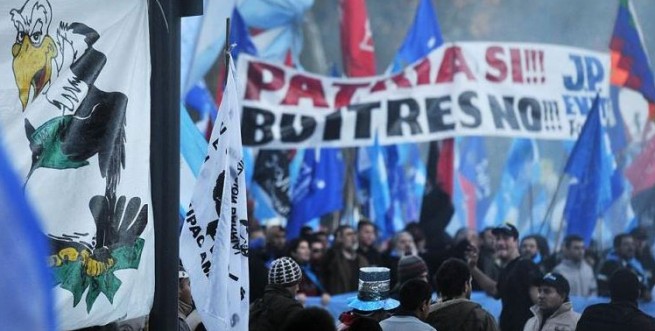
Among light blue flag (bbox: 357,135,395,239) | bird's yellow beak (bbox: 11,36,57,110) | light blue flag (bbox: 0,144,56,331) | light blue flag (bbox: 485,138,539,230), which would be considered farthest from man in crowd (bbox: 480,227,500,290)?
light blue flag (bbox: 0,144,56,331)

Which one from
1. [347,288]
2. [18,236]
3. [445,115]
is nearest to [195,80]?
[445,115]

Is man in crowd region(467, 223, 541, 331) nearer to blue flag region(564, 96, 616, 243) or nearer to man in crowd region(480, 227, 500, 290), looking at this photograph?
man in crowd region(480, 227, 500, 290)

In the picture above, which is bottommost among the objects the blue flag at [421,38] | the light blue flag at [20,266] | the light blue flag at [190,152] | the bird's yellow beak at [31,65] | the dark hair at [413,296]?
the dark hair at [413,296]

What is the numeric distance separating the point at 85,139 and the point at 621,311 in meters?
4.07

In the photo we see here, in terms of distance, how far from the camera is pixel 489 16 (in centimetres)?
3100

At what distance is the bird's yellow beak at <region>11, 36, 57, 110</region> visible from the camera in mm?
4348

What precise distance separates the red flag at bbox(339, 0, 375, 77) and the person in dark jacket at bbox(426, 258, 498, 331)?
10.3 meters

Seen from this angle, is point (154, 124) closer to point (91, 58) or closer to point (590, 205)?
point (91, 58)

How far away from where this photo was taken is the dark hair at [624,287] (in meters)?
7.44

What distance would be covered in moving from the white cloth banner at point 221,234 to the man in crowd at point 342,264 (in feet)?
22.8

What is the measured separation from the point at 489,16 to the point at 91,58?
27.0m

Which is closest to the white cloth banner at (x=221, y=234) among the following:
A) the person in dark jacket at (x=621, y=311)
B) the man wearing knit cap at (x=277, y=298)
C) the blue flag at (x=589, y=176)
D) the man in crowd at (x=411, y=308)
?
the man in crowd at (x=411, y=308)

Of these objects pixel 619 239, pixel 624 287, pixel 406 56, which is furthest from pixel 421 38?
pixel 624 287

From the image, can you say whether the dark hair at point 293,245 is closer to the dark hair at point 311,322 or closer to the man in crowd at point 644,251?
the man in crowd at point 644,251
